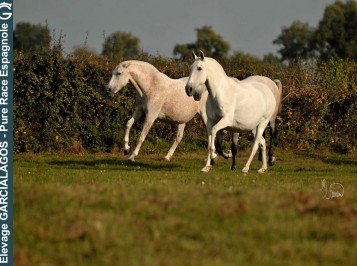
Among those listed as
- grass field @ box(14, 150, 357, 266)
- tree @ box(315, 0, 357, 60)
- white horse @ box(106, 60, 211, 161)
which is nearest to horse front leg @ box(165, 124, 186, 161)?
white horse @ box(106, 60, 211, 161)

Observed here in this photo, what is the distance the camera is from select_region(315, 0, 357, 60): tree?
118175 mm

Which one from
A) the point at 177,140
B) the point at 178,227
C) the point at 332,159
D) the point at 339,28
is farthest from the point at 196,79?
the point at 339,28

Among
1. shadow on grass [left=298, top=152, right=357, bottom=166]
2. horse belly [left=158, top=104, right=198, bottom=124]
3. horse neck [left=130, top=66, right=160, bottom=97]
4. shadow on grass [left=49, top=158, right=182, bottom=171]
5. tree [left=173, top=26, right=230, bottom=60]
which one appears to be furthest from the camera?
tree [left=173, top=26, right=230, bottom=60]

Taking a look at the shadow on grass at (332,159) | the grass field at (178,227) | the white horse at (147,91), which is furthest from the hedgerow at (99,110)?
the grass field at (178,227)

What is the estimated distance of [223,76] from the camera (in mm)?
18766

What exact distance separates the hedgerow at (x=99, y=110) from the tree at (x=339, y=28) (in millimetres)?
87560

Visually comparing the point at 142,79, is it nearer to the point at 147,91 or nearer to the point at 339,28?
the point at 147,91

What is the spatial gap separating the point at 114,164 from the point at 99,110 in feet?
14.8

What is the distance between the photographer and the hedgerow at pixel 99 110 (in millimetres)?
25203

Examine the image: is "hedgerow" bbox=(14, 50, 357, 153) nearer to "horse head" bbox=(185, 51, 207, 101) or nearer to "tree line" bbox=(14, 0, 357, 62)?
"horse head" bbox=(185, 51, 207, 101)

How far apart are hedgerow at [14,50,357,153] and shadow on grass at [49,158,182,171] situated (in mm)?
2520

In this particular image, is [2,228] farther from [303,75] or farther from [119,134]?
[303,75]

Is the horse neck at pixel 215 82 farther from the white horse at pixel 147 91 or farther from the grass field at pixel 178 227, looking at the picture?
the grass field at pixel 178 227

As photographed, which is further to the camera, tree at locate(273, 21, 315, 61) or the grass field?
tree at locate(273, 21, 315, 61)
